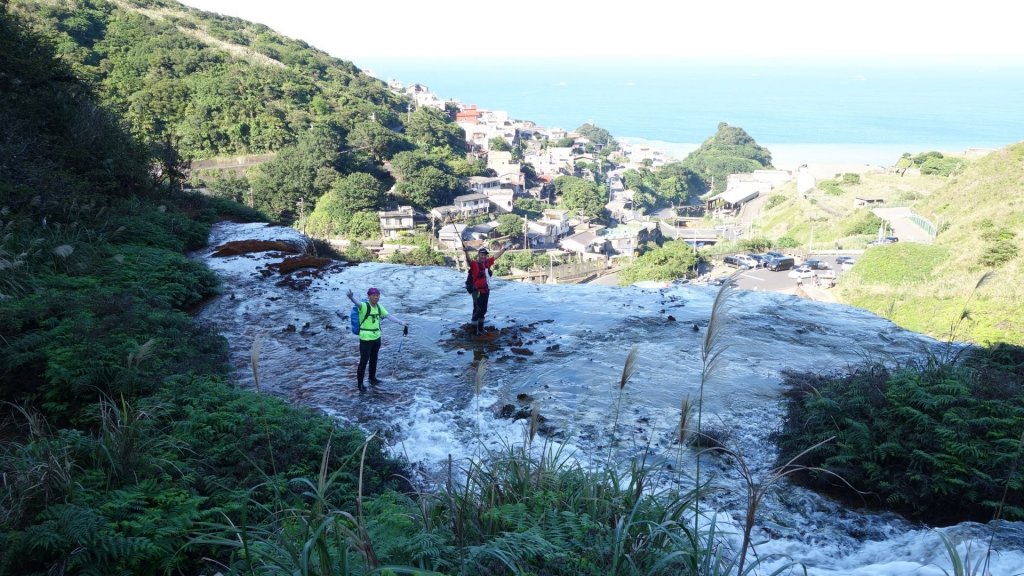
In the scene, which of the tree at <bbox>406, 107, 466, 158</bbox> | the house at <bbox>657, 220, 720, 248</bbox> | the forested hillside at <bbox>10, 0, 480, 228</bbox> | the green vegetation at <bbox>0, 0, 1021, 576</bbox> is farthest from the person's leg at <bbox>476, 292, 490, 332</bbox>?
the tree at <bbox>406, 107, 466, 158</bbox>

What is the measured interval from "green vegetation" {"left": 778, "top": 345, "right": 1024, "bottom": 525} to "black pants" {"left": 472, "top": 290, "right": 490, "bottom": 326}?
451 centimetres

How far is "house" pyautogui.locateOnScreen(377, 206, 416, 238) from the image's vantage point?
1833 inches

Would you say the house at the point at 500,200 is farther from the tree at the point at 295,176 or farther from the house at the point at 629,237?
the tree at the point at 295,176

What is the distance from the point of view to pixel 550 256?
160 ft

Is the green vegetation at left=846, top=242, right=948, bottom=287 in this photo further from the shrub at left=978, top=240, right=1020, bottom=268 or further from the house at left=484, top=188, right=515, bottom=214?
the house at left=484, top=188, right=515, bottom=214

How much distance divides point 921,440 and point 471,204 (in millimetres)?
54629

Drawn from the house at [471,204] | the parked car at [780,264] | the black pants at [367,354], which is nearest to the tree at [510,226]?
the house at [471,204]

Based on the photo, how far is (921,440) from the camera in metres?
4.84

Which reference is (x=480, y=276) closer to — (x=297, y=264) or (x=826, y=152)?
(x=297, y=264)

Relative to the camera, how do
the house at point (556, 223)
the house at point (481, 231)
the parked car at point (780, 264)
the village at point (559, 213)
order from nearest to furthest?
the parked car at point (780, 264), the village at point (559, 213), the house at point (481, 231), the house at point (556, 223)

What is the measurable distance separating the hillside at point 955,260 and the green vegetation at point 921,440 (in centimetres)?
76

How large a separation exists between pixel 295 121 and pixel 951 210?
49921mm

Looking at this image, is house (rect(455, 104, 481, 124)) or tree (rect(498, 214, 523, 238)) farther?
house (rect(455, 104, 481, 124))

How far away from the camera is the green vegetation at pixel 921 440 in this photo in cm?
450
